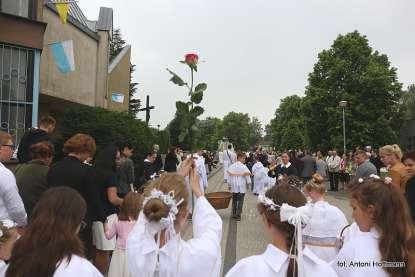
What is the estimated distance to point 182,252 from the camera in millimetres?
2896

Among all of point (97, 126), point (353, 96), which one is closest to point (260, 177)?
point (97, 126)

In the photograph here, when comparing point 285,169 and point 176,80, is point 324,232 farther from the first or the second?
point 285,169

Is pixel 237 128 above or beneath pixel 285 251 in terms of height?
above

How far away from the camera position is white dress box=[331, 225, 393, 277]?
298cm

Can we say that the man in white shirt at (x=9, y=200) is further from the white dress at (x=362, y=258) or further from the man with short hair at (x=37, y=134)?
the white dress at (x=362, y=258)

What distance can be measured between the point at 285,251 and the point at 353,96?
40419 millimetres

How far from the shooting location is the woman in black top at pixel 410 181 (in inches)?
237

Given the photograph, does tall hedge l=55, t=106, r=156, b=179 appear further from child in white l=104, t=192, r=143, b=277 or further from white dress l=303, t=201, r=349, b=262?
white dress l=303, t=201, r=349, b=262

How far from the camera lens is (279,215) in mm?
2713

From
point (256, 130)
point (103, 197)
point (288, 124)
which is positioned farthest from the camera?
point (256, 130)

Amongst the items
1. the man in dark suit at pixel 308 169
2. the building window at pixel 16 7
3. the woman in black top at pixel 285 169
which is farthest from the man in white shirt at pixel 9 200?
the man in dark suit at pixel 308 169

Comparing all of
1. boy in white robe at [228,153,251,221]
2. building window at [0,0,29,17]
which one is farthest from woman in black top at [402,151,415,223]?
building window at [0,0,29,17]

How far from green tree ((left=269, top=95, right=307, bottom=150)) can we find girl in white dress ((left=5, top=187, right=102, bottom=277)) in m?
65.9

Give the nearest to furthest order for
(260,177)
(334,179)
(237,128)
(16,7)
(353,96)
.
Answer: (16,7)
(260,177)
(334,179)
(353,96)
(237,128)
